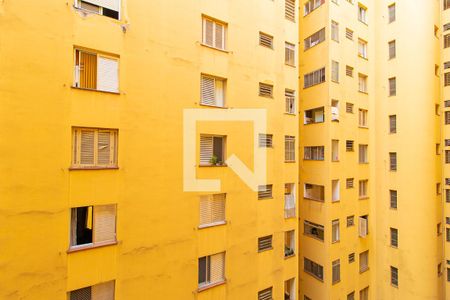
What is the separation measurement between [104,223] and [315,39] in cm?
1908

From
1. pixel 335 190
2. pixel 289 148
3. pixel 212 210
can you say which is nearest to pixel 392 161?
pixel 335 190

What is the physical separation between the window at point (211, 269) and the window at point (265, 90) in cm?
896

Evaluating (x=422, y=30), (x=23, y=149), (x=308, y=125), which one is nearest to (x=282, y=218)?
(x=308, y=125)

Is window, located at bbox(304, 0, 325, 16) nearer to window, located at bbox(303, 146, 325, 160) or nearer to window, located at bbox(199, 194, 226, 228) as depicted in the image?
window, located at bbox(303, 146, 325, 160)

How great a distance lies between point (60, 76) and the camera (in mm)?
9078

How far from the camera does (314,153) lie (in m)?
19.7

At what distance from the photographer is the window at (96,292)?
9.44 metres

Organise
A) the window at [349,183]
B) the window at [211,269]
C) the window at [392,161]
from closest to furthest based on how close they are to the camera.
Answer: the window at [211,269] < the window at [349,183] < the window at [392,161]

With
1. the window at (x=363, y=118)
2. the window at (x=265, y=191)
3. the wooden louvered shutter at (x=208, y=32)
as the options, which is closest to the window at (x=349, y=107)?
the window at (x=363, y=118)

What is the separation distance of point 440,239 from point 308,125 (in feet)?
45.2

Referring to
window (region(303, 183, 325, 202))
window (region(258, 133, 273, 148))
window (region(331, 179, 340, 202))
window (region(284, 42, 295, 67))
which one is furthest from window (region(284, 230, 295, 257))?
window (region(284, 42, 295, 67))

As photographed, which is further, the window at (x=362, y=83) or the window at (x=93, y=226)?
the window at (x=362, y=83)

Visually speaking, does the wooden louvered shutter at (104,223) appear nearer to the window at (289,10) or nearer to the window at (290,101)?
the window at (290,101)

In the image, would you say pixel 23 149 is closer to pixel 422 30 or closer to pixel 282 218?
pixel 282 218
